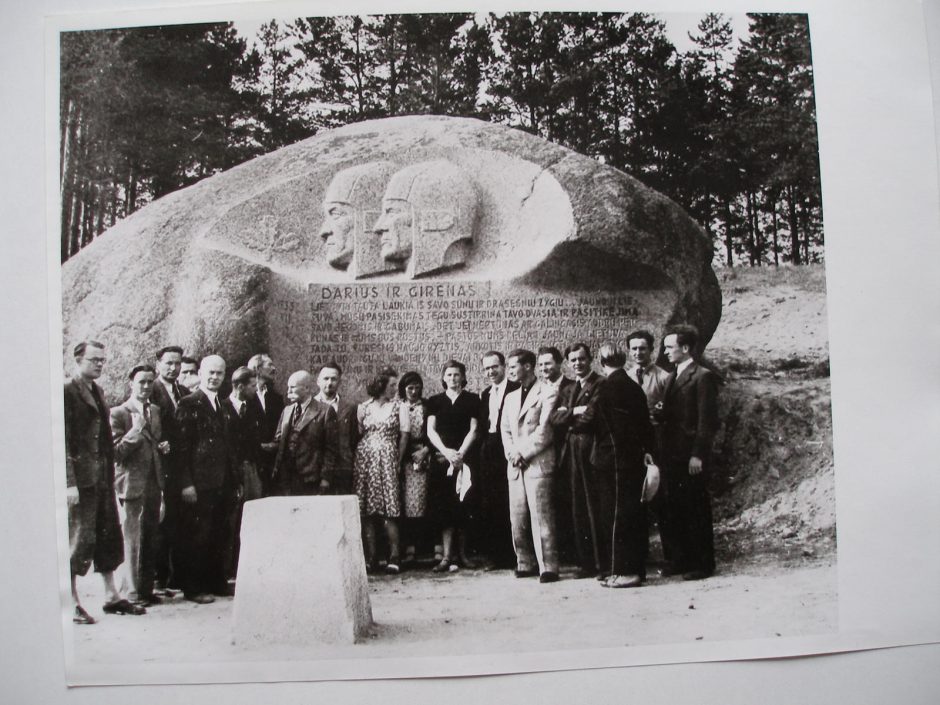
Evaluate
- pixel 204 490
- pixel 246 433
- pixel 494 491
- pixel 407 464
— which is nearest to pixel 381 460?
pixel 407 464

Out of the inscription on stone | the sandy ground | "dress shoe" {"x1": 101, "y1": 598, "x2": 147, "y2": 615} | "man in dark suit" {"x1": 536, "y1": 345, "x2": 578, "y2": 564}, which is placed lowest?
the sandy ground

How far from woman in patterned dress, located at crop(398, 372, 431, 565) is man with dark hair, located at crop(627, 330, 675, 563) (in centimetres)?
127

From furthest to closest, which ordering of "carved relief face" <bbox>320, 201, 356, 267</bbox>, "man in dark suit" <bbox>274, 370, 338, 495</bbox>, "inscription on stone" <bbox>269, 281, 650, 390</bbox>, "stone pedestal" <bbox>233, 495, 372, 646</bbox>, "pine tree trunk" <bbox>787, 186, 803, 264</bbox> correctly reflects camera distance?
"pine tree trunk" <bbox>787, 186, 803, 264</bbox> → "carved relief face" <bbox>320, 201, 356, 267</bbox> → "inscription on stone" <bbox>269, 281, 650, 390</bbox> → "man in dark suit" <bbox>274, 370, 338, 495</bbox> → "stone pedestal" <bbox>233, 495, 372, 646</bbox>

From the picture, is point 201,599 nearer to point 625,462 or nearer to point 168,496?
point 168,496

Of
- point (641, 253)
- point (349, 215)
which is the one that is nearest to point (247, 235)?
point (349, 215)

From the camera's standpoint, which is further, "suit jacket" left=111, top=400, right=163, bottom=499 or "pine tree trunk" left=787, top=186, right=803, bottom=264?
"pine tree trunk" left=787, top=186, right=803, bottom=264

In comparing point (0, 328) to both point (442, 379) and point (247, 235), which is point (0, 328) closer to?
point (247, 235)

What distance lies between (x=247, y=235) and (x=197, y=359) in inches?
31.9

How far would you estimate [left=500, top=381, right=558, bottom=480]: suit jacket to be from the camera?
5227 millimetres

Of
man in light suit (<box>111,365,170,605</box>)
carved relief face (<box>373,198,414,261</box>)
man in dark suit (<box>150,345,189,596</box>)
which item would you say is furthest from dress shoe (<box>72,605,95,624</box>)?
carved relief face (<box>373,198,414,261</box>)

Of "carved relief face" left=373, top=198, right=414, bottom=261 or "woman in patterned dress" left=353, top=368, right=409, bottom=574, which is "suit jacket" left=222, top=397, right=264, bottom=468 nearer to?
"woman in patterned dress" left=353, top=368, right=409, bottom=574

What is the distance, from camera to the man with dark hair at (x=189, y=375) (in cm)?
526

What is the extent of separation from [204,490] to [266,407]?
589mm

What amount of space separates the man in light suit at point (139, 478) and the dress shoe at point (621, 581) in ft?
8.51
